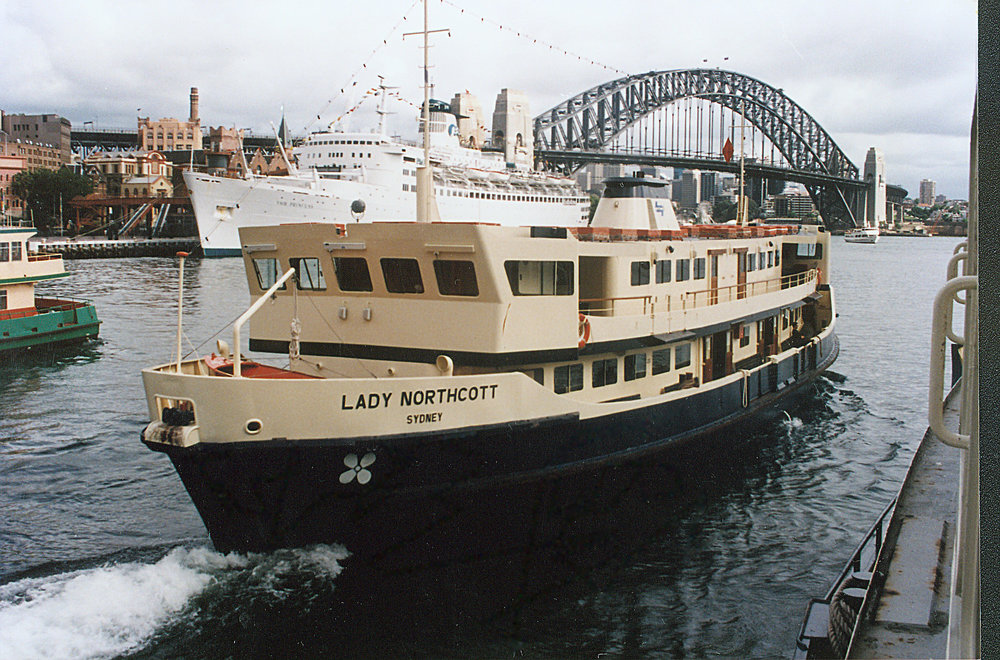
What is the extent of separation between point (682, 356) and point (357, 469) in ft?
26.2

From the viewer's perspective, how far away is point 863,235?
140 metres

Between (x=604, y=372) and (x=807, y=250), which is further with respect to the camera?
(x=807, y=250)

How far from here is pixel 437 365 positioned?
39.0 ft

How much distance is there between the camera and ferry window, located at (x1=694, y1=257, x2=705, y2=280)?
17406 mm

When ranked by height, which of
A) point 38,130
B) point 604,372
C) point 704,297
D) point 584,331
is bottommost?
point 604,372

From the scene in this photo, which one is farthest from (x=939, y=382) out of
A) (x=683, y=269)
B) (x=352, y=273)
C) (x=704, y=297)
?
(x=704, y=297)

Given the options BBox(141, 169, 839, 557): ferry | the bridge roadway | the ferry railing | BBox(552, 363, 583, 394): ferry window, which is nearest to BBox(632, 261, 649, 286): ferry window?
BBox(141, 169, 839, 557): ferry

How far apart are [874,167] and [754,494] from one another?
512 ft

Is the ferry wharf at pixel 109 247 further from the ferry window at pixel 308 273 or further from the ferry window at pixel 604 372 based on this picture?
the ferry window at pixel 604 372

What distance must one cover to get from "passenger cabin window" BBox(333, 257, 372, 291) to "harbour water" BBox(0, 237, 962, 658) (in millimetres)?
4181

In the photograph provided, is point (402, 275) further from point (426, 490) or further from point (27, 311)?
point (27, 311)

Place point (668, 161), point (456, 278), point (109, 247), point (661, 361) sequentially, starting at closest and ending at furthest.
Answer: point (456, 278), point (661, 361), point (109, 247), point (668, 161)

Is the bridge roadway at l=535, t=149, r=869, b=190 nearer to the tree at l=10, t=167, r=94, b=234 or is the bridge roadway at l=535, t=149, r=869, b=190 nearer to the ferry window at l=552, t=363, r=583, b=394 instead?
the tree at l=10, t=167, r=94, b=234

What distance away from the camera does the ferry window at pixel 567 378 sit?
13245mm
